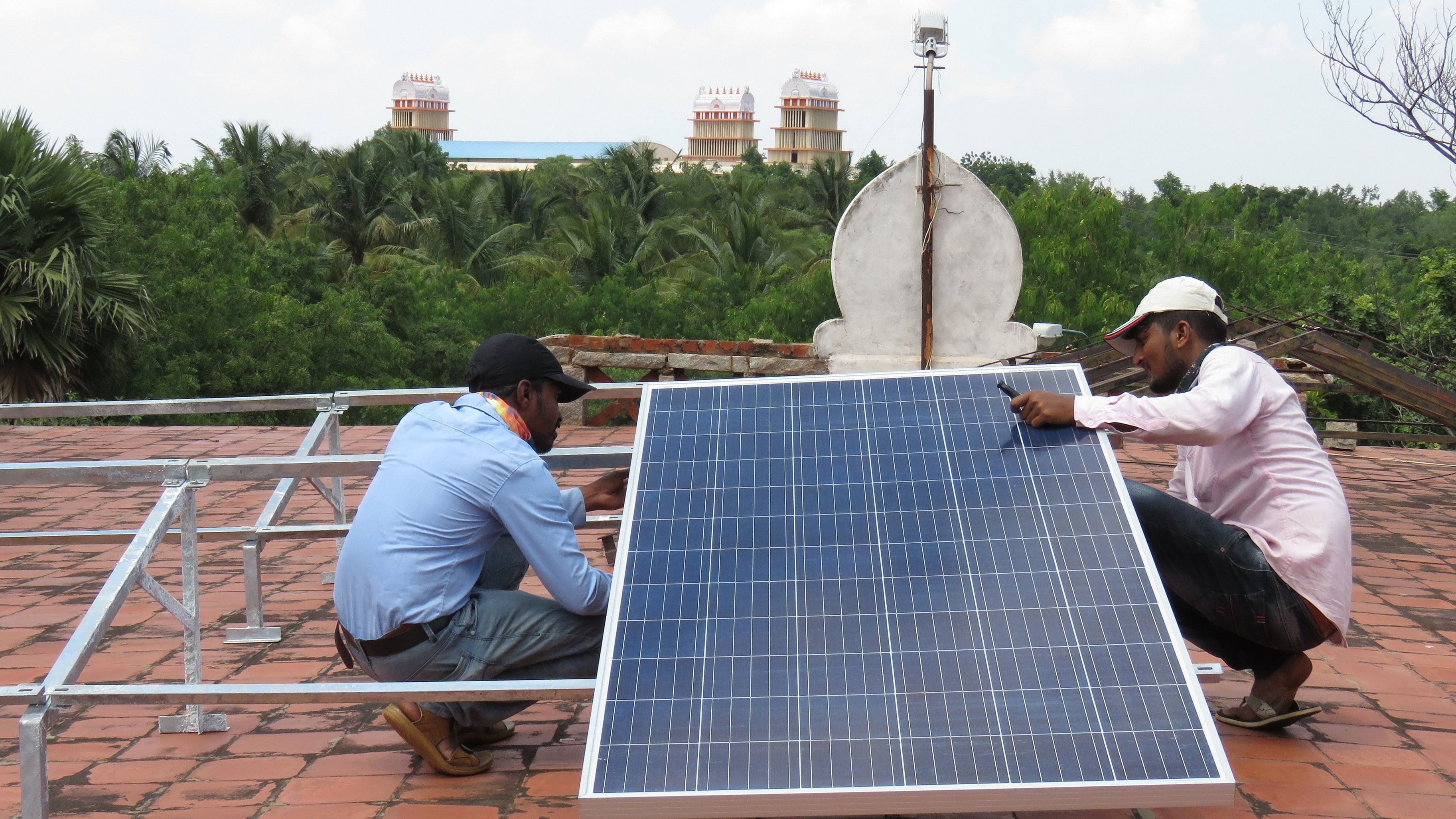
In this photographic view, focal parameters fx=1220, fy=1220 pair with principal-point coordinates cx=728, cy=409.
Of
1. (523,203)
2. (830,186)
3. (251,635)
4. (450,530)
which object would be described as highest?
(830,186)

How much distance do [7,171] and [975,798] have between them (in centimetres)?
1297

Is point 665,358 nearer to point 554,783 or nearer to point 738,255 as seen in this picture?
point 554,783

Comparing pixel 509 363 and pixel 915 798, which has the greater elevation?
pixel 509 363

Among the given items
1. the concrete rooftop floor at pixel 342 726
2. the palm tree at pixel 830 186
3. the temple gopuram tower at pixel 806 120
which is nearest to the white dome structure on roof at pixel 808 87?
Result: the temple gopuram tower at pixel 806 120

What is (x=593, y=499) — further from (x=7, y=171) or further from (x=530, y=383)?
(x=7, y=171)

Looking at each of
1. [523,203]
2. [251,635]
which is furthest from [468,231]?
[251,635]

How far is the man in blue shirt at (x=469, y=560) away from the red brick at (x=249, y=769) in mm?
371

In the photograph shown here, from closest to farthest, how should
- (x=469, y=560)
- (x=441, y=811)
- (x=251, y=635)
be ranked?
(x=441, y=811), (x=469, y=560), (x=251, y=635)

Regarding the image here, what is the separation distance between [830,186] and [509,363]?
5504 centimetres

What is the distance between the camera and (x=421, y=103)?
480ft

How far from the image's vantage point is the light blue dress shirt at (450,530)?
2.96 m

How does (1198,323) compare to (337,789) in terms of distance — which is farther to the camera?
(1198,323)

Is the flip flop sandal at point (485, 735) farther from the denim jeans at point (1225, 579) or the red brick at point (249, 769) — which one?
the denim jeans at point (1225, 579)

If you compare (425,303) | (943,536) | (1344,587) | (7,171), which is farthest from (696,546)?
(425,303)
